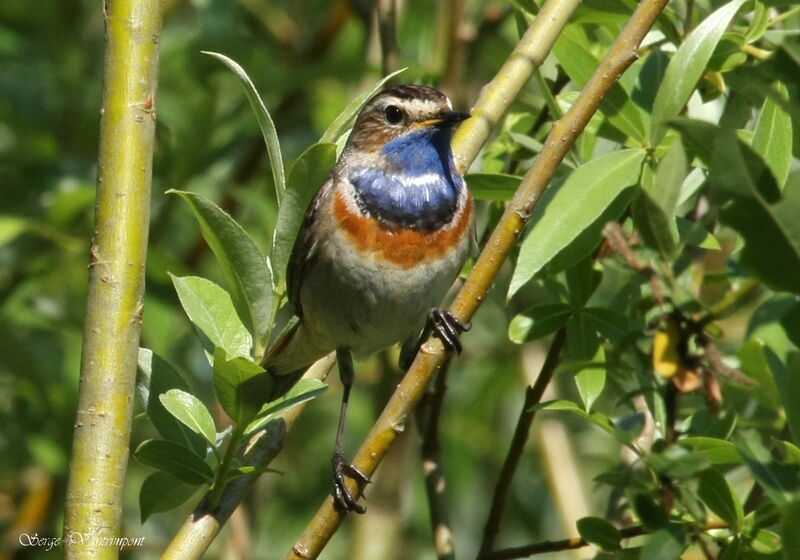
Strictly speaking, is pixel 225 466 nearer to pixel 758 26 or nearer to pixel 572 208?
pixel 572 208

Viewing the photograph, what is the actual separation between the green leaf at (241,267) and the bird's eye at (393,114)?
1.86 m

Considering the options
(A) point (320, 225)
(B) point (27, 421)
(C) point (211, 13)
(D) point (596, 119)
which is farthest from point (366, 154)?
(B) point (27, 421)

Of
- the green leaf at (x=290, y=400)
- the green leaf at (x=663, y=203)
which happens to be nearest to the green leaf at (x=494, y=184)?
the green leaf at (x=290, y=400)

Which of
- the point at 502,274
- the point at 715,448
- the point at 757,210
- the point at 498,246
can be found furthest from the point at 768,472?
the point at 502,274

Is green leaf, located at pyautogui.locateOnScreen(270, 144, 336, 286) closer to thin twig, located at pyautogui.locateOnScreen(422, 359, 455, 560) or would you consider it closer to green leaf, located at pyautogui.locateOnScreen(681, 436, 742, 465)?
thin twig, located at pyautogui.locateOnScreen(422, 359, 455, 560)

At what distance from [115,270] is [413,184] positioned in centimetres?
203

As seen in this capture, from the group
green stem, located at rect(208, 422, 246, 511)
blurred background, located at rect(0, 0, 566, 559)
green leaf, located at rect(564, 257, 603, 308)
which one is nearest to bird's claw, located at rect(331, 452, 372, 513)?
green stem, located at rect(208, 422, 246, 511)

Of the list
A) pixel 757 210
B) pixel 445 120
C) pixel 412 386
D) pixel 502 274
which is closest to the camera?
pixel 757 210

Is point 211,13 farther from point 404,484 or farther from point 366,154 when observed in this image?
point 404,484

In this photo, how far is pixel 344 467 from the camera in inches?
151

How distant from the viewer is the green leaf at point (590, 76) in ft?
10.9

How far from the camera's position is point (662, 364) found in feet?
7.08

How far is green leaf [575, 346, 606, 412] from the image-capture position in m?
3.11

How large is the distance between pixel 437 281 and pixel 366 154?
2.67ft
